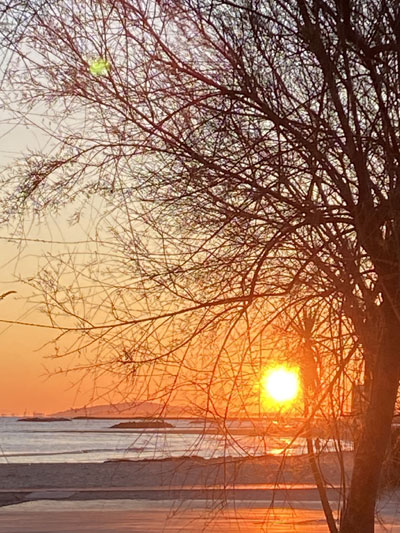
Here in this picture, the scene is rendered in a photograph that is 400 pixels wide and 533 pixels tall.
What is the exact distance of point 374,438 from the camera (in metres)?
4.26

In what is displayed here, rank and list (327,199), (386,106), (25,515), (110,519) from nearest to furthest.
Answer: (386,106)
(327,199)
(110,519)
(25,515)

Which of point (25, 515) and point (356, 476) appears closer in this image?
point (356, 476)

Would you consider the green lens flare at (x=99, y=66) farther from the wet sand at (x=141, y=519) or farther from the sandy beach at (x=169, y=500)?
the wet sand at (x=141, y=519)

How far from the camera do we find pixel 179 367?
165 inches

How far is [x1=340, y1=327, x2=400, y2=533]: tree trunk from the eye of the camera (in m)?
4.25

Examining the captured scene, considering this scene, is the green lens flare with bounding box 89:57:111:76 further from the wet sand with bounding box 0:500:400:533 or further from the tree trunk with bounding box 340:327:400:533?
the wet sand with bounding box 0:500:400:533

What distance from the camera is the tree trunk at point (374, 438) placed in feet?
13.9

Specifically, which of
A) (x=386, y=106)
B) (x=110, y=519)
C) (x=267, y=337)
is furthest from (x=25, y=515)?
(x=386, y=106)

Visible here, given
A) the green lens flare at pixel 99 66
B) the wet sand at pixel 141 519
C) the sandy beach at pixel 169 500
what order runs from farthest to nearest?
1. the wet sand at pixel 141 519
2. the sandy beach at pixel 169 500
3. the green lens flare at pixel 99 66

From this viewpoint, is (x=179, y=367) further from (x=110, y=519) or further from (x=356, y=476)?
(x=110, y=519)

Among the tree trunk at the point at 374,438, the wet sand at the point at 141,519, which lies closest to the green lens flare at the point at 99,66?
the tree trunk at the point at 374,438

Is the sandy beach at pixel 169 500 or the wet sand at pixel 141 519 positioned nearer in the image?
the sandy beach at pixel 169 500

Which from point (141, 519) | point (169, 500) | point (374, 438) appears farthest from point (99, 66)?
point (169, 500)

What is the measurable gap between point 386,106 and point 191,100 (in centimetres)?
81
